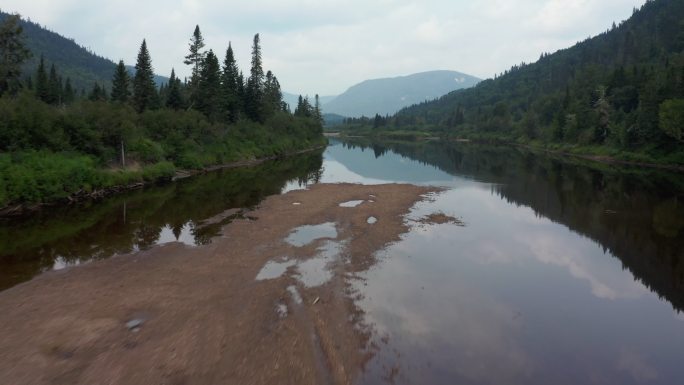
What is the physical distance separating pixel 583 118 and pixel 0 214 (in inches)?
4041

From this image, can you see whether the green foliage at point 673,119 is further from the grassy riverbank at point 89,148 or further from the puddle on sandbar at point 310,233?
the grassy riverbank at point 89,148

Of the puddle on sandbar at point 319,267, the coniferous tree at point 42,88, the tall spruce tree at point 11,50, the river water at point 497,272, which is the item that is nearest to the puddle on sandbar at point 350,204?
the river water at point 497,272

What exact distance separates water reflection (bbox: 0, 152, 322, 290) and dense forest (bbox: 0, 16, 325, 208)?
297cm

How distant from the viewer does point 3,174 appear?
28781 millimetres

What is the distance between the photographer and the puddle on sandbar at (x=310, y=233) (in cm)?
2419

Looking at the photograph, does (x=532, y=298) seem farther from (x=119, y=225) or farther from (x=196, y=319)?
(x=119, y=225)

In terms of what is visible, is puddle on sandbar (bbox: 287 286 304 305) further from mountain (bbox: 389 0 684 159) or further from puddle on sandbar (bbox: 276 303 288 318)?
mountain (bbox: 389 0 684 159)

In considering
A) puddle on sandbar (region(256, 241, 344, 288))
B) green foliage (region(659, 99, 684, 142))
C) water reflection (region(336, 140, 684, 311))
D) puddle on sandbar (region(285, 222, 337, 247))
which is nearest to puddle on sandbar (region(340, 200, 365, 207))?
puddle on sandbar (region(285, 222, 337, 247))

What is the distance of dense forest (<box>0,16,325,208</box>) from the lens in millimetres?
32594

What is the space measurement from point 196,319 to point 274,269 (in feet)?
18.2

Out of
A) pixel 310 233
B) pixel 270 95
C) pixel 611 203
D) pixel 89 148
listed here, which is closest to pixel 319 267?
pixel 310 233

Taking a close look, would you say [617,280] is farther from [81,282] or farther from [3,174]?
[3,174]

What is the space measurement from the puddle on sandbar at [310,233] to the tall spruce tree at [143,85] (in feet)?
168

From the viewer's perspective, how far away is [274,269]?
19.4m
